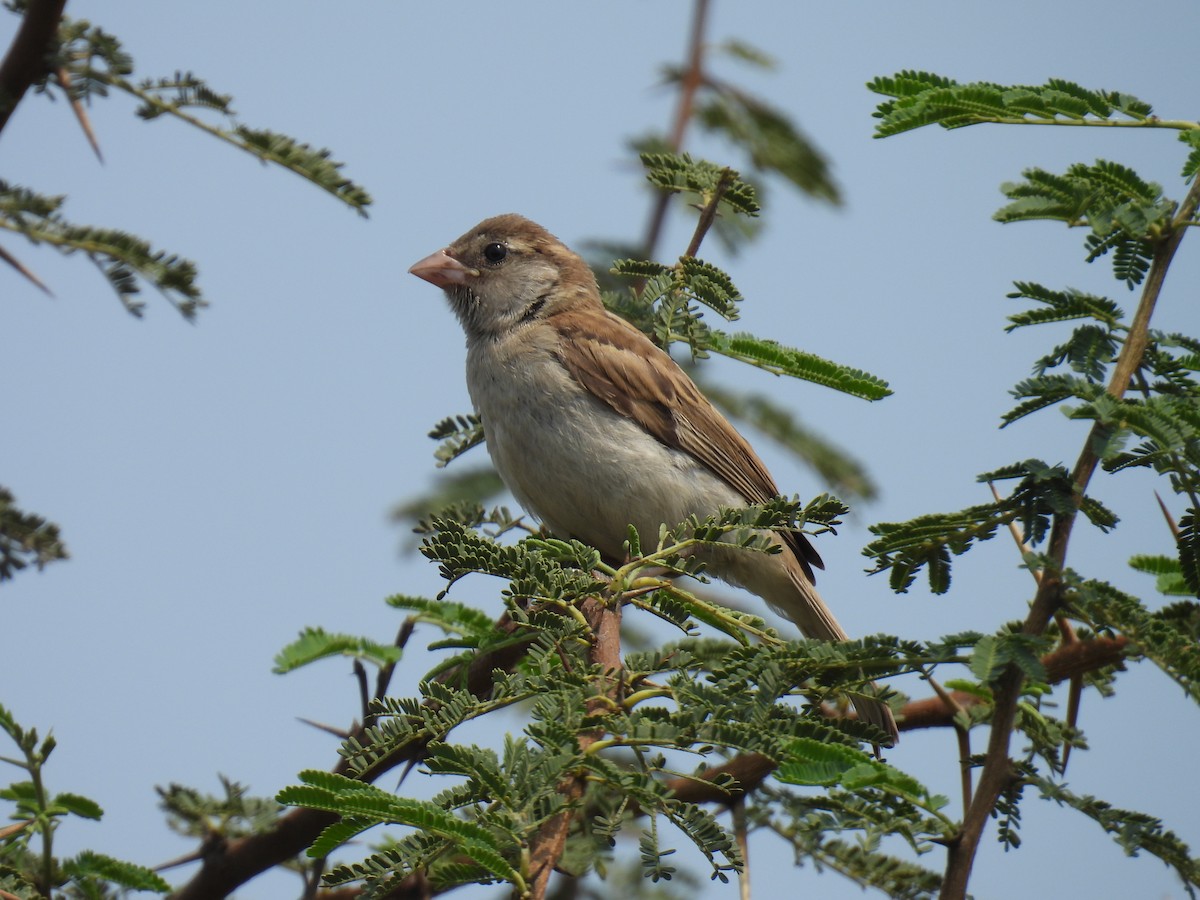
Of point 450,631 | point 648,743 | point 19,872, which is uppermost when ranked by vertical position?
point 450,631

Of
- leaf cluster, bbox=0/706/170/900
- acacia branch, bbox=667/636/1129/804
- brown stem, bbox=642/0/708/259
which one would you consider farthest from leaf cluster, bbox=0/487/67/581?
brown stem, bbox=642/0/708/259

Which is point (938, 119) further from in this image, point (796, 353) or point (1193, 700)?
point (1193, 700)

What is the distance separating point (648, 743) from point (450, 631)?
55.3 inches

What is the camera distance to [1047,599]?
8.50 feet

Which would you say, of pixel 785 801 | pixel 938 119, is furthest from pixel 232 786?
pixel 938 119

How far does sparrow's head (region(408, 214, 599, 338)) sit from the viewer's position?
19.9 ft

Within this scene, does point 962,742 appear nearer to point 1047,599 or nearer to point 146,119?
point 1047,599

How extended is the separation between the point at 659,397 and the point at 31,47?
9.14 ft

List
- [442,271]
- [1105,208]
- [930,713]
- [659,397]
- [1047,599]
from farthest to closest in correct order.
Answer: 1. [442,271]
2. [659,397]
3. [930,713]
4. [1105,208]
5. [1047,599]

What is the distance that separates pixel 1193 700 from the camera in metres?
2.53

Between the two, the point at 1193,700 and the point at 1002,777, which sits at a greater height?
the point at 1193,700

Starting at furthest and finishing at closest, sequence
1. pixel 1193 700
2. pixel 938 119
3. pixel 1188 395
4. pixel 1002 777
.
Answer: pixel 938 119 → pixel 1188 395 → pixel 1193 700 → pixel 1002 777

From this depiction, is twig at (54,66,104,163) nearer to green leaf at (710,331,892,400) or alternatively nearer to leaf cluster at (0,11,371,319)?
leaf cluster at (0,11,371,319)

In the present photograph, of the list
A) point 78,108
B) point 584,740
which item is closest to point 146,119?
point 78,108
